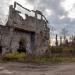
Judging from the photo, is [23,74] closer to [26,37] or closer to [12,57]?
[12,57]

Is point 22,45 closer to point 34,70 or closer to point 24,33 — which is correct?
point 24,33

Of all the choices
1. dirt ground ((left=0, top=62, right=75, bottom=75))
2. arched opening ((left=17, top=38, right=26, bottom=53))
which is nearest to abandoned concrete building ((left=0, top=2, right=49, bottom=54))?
arched opening ((left=17, top=38, right=26, bottom=53))

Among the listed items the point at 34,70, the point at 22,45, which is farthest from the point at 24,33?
the point at 34,70

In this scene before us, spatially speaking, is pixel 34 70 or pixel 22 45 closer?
pixel 34 70

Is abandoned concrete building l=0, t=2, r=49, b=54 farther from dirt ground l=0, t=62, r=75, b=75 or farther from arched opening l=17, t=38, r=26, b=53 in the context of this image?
dirt ground l=0, t=62, r=75, b=75

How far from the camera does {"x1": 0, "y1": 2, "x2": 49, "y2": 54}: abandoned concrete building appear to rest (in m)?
27.4

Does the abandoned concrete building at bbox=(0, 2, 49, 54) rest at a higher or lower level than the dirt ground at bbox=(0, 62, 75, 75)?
higher

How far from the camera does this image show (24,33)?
31766 mm

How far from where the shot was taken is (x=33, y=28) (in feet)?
107

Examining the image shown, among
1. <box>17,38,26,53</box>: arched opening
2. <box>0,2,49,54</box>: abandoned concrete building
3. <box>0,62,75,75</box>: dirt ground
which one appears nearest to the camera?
<box>0,62,75,75</box>: dirt ground

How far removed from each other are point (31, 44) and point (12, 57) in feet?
34.4

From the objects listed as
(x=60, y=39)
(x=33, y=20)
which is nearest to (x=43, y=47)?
(x=33, y=20)

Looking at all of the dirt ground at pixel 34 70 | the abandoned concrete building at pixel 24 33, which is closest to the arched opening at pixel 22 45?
the abandoned concrete building at pixel 24 33

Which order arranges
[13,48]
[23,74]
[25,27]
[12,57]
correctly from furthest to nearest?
[25,27]
[13,48]
[12,57]
[23,74]
